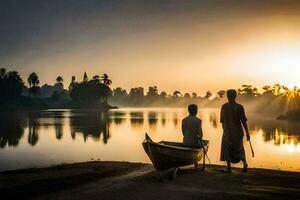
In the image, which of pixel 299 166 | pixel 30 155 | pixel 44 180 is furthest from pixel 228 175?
pixel 30 155

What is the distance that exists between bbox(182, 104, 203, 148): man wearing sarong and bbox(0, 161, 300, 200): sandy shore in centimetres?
122

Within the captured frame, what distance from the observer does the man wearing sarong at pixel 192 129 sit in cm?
1443

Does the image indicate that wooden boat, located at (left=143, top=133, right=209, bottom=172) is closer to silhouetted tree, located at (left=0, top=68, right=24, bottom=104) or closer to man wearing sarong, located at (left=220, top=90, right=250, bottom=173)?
man wearing sarong, located at (left=220, top=90, right=250, bottom=173)

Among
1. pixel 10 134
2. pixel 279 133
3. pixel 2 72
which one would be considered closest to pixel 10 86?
pixel 2 72

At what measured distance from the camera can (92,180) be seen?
1350 cm

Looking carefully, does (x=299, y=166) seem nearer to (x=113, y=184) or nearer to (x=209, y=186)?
(x=209, y=186)

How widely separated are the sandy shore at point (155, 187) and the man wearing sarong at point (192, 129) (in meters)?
1.22

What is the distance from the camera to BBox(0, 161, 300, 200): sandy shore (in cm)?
1041

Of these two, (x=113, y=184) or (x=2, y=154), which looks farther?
(x=2, y=154)

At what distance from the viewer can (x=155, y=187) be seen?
37.2ft

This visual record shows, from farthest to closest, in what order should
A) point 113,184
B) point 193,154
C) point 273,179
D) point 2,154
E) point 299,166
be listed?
point 2,154
point 299,166
point 193,154
point 273,179
point 113,184

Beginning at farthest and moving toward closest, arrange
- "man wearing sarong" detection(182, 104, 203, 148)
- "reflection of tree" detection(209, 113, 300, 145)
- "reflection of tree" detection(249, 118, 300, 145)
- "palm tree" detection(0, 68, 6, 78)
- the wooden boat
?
"palm tree" detection(0, 68, 6, 78) → "reflection of tree" detection(209, 113, 300, 145) → "reflection of tree" detection(249, 118, 300, 145) → "man wearing sarong" detection(182, 104, 203, 148) → the wooden boat

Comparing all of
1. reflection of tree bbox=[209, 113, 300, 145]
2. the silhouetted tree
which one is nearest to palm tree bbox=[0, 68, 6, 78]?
the silhouetted tree

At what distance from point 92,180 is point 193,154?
4.12m
